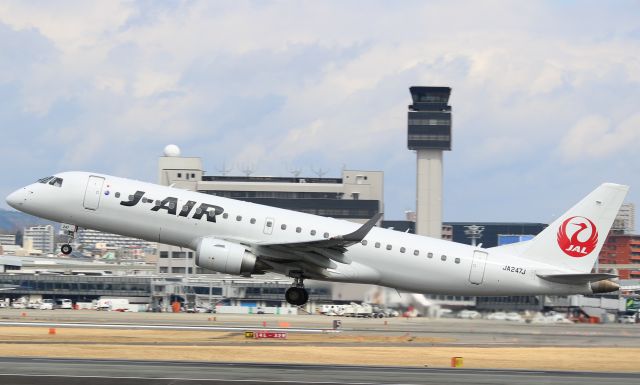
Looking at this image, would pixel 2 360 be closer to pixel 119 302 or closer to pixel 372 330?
pixel 372 330

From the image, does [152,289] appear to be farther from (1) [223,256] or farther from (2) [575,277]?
(2) [575,277]

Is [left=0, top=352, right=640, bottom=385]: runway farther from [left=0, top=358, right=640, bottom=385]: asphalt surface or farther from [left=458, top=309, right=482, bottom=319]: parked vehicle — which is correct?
[left=458, top=309, right=482, bottom=319]: parked vehicle

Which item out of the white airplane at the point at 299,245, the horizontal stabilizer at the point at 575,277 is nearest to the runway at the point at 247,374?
the white airplane at the point at 299,245

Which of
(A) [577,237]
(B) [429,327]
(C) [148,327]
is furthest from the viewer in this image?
(B) [429,327]

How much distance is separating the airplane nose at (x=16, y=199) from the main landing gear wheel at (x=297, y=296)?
42.2 feet

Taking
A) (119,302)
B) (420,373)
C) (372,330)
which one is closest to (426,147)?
(119,302)

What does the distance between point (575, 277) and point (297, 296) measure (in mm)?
12496

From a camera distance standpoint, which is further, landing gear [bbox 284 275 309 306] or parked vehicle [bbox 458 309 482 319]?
parked vehicle [bbox 458 309 482 319]

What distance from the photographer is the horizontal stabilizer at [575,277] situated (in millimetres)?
45625

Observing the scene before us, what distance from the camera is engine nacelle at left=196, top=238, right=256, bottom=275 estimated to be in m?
44.6

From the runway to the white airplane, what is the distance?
971 cm

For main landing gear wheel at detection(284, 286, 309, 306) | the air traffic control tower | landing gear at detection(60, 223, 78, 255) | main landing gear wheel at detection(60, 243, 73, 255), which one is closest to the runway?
main landing gear wheel at detection(284, 286, 309, 306)

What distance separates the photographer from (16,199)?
47469 mm

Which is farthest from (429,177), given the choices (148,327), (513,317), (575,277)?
(575,277)
